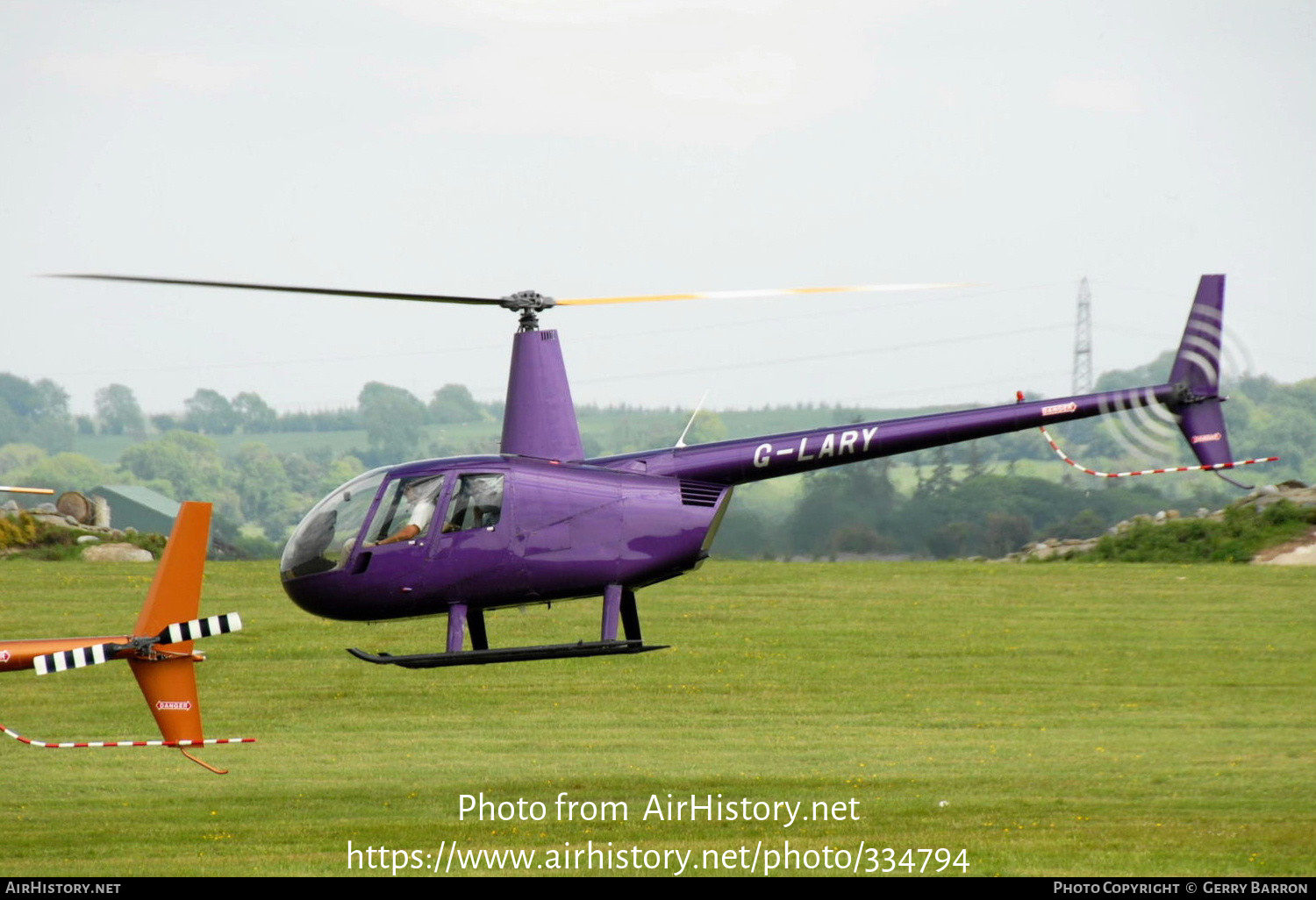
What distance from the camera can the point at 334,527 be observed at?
15.2m

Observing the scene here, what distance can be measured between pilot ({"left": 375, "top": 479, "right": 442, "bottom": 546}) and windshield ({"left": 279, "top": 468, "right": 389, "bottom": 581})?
0.29m

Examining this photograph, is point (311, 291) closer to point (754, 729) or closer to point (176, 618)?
point (176, 618)

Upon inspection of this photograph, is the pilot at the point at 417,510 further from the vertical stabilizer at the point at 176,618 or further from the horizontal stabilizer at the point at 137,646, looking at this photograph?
Result: the vertical stabilizer at the point at 176,618

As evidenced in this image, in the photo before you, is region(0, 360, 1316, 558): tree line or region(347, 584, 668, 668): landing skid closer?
region(347, 584, 668, 668): landing skid

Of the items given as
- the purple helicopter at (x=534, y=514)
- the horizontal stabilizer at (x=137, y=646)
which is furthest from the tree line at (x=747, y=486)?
the horizontal stabilizer at (x=137, y=646)

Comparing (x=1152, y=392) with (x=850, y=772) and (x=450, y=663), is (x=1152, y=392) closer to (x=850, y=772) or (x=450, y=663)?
(x=450, y=663)

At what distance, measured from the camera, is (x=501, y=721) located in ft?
92.6

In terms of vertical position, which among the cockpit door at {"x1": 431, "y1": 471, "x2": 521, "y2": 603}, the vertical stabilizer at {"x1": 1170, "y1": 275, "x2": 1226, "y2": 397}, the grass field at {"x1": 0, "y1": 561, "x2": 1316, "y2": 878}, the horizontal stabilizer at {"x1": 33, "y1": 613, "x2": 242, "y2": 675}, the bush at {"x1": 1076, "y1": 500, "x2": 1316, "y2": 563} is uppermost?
the vertical stabilizer at {"x1": 1170, "y1": 275, "x2": 1226, "y2": 397}

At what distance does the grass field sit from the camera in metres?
21.4

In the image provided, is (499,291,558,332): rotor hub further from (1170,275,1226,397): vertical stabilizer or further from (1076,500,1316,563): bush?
(1076,500,1316,563): bush

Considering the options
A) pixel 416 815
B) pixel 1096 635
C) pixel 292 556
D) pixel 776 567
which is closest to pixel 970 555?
pixel 776 567

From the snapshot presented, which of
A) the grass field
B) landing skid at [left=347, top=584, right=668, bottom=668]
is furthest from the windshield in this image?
the grass field

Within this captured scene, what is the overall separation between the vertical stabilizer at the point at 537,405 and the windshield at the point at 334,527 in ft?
4.81

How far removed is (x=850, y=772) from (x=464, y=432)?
37.8m
